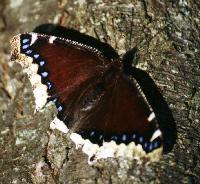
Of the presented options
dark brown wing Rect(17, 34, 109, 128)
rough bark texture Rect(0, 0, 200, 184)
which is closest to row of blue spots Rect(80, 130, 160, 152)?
rough bark texture Rect(0, 0, 200, 184)

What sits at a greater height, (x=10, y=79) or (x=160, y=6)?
(x=160, y=6)

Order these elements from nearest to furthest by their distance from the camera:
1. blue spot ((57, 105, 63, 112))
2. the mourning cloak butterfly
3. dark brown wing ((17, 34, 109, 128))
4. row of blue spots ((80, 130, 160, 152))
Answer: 1. row of blue spots ((80, 130, 160, 152))
2. the mourning cloak butterfly
3. blue spot ((57, 105, 63, 112))
4. dark brown wing ((17, 34, 109, 128))

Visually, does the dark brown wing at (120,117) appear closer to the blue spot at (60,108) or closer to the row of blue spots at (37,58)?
the blue spot at (60,108)

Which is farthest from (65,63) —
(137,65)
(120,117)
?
(120,117)

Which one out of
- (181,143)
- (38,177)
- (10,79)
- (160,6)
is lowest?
(38,177)

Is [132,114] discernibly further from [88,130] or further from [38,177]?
[38,177]

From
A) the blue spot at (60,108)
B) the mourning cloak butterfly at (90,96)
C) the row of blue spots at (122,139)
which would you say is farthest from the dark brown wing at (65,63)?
the row of blue spots at (122,139)

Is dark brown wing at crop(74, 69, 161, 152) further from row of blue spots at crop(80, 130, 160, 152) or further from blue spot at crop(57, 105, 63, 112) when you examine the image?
blue spot at crop(57, 105, 63, 112)

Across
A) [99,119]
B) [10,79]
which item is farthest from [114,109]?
[10,79]
